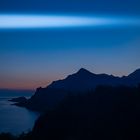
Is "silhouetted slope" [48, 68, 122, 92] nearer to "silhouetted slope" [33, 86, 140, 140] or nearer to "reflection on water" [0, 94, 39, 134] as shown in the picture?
"reflection on water" [0, 94, 39, 134]

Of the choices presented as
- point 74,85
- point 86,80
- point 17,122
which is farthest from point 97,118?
point 74,85

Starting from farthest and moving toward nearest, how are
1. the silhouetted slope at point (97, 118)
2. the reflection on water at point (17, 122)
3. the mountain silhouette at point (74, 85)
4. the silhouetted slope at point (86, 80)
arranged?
the silhouetted slope at point (86, 80) → the mountain silhouette at point (74, 85) → the reflection on water at point (17, 122) → the silhouetted slope at point (97, 118)

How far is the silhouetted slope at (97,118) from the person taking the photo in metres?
32.2

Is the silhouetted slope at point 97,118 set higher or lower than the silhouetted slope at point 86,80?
lower

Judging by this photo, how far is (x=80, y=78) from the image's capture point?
16488 cm

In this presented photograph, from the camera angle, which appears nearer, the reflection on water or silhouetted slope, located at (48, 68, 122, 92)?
the reflection on water

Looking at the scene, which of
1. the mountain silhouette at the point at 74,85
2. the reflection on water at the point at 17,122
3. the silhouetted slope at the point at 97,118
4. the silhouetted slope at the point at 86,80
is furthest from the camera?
the silhouetted slope at the point at 86,80

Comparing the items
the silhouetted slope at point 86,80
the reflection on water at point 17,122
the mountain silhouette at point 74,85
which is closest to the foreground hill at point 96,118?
the reflection on water at point 17,122

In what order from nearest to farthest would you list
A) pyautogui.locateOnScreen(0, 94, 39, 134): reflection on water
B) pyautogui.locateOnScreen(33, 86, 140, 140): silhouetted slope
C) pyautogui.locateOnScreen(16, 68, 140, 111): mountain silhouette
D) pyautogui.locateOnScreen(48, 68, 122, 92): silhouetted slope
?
pyautogui.locateOnScreen(33, 86, 140, 140): silhouetted slope → pyautogui.locateOnScreen(0, 94, 39, 134): reflection on water → pyautogui.locateOnScreen(16, 68, 140, 111): mountain silhouette → pyautogui.locateOnScreen(48, 68, 122, 92): silhouetted slope

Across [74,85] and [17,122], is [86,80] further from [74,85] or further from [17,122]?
[17,122]

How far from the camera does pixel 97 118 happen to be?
35.8 m

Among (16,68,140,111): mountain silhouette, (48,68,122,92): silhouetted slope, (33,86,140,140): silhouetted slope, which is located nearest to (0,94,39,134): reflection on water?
(16,68,140,111): mountain silhouette

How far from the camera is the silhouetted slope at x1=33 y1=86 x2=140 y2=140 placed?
1268 inches

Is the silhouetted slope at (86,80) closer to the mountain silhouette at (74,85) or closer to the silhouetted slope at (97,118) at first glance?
the mountain silhouette at (74,85)
